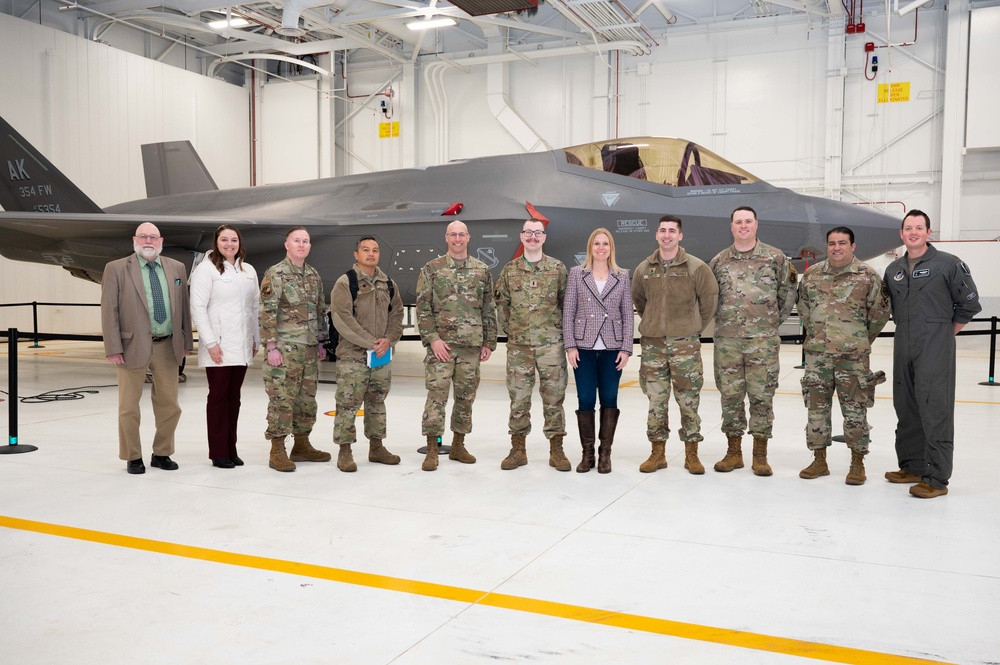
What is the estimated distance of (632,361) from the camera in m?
12.8

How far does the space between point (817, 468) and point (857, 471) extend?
27 cm

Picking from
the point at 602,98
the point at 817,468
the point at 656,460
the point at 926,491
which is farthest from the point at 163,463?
the point at 602,98

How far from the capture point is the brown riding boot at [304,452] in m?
5.77

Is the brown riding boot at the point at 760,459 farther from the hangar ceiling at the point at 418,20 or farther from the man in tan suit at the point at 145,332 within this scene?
the hangar ceiling at the point at 418,20

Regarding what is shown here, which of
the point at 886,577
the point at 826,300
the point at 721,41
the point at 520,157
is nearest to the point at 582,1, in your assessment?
the point at 721,41

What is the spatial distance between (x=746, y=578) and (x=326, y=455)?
3.44 meters

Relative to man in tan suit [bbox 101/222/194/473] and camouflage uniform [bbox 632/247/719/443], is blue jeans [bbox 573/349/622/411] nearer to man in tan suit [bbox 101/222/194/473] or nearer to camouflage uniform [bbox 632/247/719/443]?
camouflage uniform [bbox 632/247/719/443]

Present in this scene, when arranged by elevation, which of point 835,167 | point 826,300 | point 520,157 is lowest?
point 826,300

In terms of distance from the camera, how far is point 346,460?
5.55 metres

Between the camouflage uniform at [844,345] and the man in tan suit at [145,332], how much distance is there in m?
4.45

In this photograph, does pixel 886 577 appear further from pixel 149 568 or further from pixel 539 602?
pixel 149 568

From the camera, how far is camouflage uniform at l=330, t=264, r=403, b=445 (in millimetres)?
5449

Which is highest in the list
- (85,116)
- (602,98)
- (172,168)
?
(602,98)

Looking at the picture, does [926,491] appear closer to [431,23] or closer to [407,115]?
[431,23]
